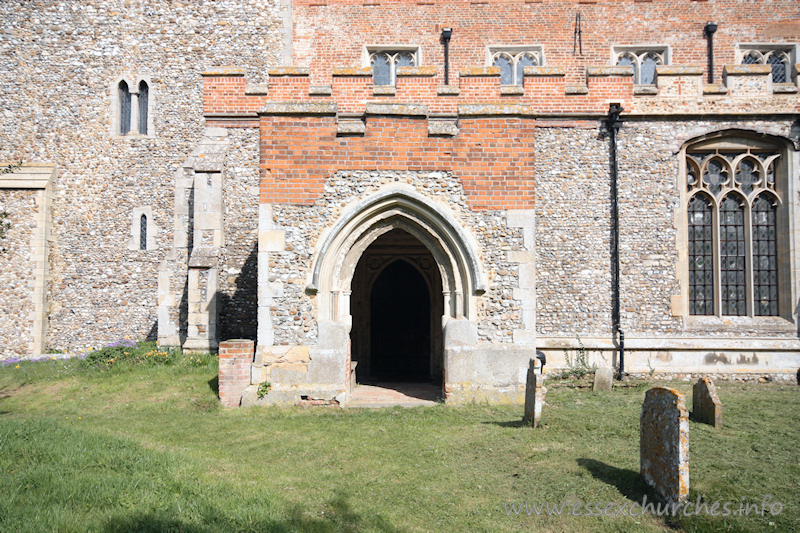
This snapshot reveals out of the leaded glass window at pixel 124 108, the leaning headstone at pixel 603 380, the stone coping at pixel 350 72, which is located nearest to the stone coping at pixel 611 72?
the stone coping at pixel 350 72

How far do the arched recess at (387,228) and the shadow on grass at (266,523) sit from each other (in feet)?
14.2

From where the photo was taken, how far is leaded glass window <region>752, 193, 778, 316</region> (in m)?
11.4

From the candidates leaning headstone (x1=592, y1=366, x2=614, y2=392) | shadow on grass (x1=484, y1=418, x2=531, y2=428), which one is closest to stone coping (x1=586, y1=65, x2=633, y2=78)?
leaning headstone (x1=592, y1=366, x2=614, y2=392)

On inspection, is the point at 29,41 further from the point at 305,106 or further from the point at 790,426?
the point at 790,426

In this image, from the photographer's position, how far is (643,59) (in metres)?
15.6

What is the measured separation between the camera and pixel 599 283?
11414 millimetres

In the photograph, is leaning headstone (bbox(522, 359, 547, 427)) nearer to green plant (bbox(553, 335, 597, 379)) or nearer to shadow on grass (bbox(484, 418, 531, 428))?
shadow on grass (bbox(484, 418, 531, 428))

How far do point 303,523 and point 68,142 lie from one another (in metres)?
15.5

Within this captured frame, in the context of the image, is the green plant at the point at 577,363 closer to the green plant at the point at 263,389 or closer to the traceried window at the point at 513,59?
the green plant at the point at 263,389

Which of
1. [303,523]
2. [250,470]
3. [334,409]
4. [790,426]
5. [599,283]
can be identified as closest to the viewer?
[303,523]

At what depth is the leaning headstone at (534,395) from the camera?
6.83 m

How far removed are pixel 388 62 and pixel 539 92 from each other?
5825mm

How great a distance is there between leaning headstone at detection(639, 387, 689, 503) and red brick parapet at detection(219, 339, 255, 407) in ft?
19.8

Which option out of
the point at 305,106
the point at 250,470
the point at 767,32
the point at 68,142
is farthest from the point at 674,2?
the point at 68,142
